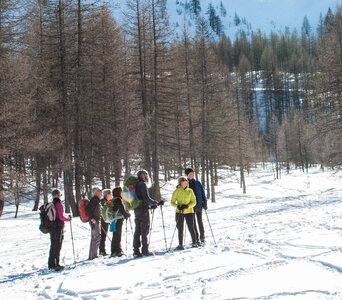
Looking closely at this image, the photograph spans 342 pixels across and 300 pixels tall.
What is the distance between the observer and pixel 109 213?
8039mm

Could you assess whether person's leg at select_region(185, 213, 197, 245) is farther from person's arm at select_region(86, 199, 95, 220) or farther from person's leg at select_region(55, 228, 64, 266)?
person's leg at select_region(55, 228, 64, 266)

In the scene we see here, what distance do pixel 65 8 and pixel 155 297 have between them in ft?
54.7

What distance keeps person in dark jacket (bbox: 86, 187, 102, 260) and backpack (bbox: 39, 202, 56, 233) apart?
0.91 metres

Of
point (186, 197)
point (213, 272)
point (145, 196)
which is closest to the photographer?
point (213, 272)

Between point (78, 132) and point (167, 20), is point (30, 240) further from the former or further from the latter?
point (167, 20)

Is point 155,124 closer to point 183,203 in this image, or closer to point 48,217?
point 183,203

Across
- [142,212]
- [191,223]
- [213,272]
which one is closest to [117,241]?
[142,212]

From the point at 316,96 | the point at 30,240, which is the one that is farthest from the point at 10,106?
the point at 316,96

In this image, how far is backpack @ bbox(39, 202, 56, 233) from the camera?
7.18 meters

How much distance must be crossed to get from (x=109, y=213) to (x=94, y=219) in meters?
0.41

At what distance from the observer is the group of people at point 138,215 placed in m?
7.21

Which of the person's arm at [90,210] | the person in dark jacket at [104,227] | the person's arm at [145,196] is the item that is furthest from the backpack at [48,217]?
the person's arm at [145,196]

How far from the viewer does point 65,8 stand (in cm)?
1658

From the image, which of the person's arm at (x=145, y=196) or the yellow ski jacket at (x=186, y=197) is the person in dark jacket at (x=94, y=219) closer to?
the person's arm at (x=145, y=196)
